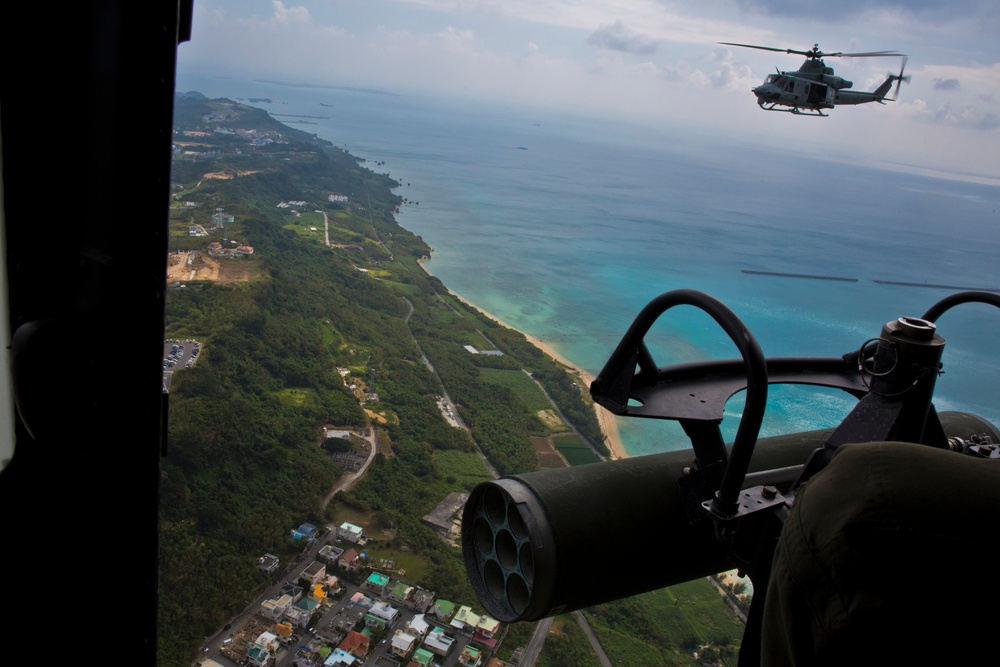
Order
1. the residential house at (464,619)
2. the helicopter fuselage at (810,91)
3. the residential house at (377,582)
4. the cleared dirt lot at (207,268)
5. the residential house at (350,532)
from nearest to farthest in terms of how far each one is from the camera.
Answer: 1. the residential house at (464,619)
2. the residential house at (377,582)
3. the residential house at (350,532)
4. the helicopter fuselage at (810,91)
5. the cleared dirt lot at (207,268)

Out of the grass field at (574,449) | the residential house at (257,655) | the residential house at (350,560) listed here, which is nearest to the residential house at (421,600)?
the residential house at (350,560)

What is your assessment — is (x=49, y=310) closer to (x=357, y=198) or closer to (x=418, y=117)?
(x=357, y=198)

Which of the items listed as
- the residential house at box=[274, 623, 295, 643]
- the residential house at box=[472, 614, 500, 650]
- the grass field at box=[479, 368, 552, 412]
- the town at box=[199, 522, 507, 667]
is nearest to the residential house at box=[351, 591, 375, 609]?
the town at box=[199, 522, 507, 667]

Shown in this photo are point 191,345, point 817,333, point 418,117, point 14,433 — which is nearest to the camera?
point 14,433

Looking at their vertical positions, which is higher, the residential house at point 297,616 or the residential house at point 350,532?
the residential house at point 297,616

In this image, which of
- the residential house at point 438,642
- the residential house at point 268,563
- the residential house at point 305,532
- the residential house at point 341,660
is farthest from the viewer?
the residential house at point 305,532

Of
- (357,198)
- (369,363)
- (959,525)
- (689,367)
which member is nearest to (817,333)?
(369,363)

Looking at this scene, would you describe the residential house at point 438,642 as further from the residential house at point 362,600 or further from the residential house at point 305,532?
the residential house at point 305,532
